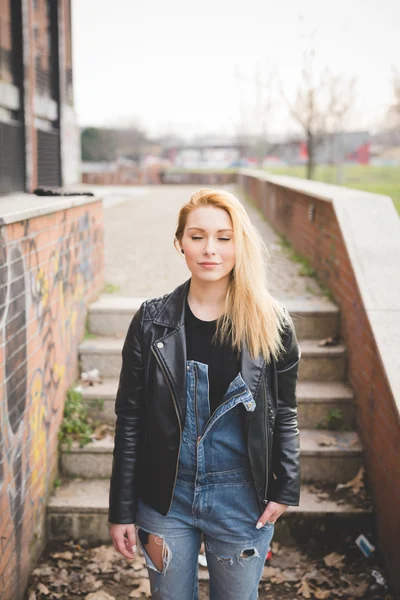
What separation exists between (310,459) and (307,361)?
0.85 metres

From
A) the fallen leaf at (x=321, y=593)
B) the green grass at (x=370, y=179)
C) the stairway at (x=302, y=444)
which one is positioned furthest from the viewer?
the green grass at (x=370, y=179)

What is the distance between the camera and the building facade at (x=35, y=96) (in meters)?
8.82

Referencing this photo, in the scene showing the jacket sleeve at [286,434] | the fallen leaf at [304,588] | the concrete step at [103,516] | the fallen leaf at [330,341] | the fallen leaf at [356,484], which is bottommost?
the fallen leaf at [304,588]

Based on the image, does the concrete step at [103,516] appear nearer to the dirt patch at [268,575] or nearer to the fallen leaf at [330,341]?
the dirt patch at [268,575]

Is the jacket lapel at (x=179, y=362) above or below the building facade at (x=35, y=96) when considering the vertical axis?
below

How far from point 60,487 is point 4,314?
1.67 meters

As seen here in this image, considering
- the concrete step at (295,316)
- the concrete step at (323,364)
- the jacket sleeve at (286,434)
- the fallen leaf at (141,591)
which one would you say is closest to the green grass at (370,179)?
the concrete step at (295,316)

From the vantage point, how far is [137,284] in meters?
6.34

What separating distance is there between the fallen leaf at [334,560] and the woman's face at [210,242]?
2421 millimetres

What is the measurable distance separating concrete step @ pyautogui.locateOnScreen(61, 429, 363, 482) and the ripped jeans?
2.09m

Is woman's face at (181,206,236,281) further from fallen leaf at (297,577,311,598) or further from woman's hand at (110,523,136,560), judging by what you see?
fallen leaf at (297,577,311,598)

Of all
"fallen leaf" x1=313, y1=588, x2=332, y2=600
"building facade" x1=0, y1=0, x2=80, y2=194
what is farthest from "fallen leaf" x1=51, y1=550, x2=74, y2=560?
"building facade" x1=0, y1=0, x2=80, y2=194

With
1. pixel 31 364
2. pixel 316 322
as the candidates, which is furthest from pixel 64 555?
pixel 316 322

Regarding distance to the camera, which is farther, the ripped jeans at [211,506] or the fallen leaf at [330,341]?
the fallen leaf at [330,341]
